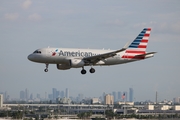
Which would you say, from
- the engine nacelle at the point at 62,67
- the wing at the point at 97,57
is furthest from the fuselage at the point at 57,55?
the engine nacelle at the point at 62,67

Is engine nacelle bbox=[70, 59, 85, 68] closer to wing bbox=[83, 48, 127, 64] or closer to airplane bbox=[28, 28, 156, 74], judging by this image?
airplane bbox=[28, 28, 156, 74]

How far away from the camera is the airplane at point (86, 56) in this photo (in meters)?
101

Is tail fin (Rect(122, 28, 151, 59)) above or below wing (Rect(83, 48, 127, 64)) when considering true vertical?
above

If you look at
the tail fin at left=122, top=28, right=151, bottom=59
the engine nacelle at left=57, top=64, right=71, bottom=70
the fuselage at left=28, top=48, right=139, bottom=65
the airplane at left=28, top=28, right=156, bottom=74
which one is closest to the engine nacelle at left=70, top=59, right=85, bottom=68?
the airplane at left=28, top=28, right=156, bottom=74

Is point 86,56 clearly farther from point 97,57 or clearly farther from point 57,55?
point 57,55

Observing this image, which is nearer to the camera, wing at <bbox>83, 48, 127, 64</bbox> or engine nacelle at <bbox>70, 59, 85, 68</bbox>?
engine nacelle at <bbox>70, 59, 85, 68</bbox>

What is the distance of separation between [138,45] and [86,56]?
14.8 m

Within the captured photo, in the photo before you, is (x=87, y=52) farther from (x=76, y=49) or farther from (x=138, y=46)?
(x=138, y=46)

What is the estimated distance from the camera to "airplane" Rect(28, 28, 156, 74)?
101 meters

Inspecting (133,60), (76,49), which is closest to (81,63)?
(76,49)


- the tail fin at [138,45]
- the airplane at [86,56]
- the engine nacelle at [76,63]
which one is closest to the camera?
the airplane at [86,56]

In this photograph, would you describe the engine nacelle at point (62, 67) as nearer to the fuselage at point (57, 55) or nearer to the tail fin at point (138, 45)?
the fuselage at point (57, 55)

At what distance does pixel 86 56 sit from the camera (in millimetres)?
105125

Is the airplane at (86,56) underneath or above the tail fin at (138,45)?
underneath
